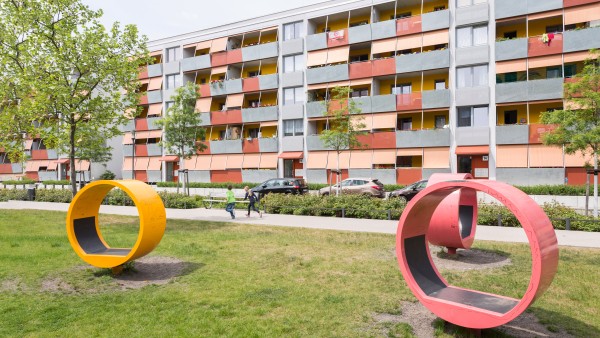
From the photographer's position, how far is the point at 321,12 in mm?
38375

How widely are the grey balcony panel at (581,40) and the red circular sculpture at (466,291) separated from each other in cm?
2816

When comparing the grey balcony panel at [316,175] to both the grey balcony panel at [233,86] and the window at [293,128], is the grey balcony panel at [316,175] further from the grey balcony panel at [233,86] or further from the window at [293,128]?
the grey balcony panel at [233,86]

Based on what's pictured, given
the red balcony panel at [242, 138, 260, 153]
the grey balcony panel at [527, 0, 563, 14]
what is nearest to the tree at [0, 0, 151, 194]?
the red balcony panel at [242, 138, 260, 153]

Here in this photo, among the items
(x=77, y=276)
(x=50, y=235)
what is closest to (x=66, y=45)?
(x=50, y=235)

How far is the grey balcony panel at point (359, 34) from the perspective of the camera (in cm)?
3582

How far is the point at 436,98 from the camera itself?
32.6m

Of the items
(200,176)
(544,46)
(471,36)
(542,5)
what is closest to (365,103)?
(471,36)

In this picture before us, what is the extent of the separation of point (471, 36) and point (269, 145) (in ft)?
63.9

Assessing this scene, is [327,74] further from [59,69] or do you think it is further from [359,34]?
[59,69]

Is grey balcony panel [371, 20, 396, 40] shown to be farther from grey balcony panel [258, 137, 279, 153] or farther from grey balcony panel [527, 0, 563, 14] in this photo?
grey balcony panel [258, 137, 279, 153]

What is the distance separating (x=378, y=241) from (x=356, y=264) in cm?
304

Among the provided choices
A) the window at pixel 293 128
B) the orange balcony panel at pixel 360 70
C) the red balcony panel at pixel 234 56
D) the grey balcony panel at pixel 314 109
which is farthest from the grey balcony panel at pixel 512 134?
the red balcony panel at pixel 234 56

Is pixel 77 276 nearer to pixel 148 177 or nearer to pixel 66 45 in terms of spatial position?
pixel 66 45

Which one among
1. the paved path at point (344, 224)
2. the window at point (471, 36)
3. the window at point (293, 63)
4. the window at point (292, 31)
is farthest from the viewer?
the window at point (292, 31)
